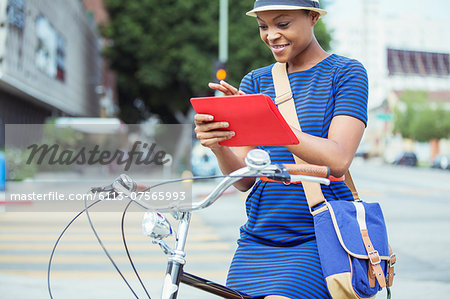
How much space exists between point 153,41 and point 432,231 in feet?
68.1

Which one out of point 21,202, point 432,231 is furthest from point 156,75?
point 432,231

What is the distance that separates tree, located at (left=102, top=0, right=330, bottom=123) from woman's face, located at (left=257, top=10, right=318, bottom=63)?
24756mm

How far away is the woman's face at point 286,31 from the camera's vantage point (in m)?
1.89

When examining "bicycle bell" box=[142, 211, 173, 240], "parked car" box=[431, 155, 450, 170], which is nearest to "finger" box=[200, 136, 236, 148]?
"bicycle bell" box=[142, 211, 173, 240]

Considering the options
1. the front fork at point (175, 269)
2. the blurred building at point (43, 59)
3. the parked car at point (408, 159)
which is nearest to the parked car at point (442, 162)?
the parked car at point (408, 159)

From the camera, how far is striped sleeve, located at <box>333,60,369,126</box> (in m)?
1.85

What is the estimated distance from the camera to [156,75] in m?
27.9

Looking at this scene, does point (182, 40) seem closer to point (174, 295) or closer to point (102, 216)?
point (102, 216)

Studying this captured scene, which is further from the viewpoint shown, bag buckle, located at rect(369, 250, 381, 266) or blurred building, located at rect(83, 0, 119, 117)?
blurred building, located at rect(83, 0, 119, 117)

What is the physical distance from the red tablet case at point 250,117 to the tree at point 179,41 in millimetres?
25053

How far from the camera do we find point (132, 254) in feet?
23.6

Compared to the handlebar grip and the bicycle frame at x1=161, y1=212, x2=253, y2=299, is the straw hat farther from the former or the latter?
the bicycle frame at x1=161, y1=212, x2=253, y2=299

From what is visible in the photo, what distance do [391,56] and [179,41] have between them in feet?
238

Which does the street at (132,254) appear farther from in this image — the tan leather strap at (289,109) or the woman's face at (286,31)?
the woman's face at (286,31)
